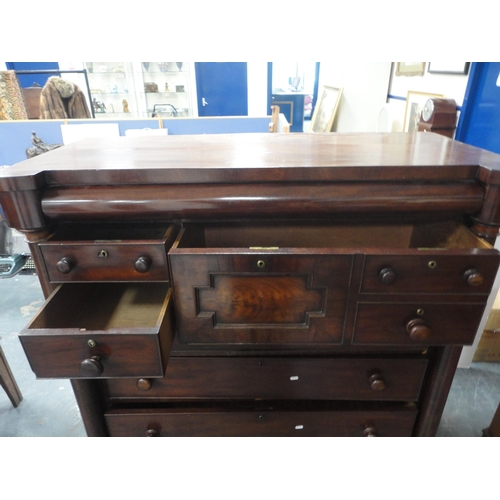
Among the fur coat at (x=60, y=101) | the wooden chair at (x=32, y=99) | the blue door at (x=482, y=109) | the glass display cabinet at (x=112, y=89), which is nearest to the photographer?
the blue door at (x=482, y=109)

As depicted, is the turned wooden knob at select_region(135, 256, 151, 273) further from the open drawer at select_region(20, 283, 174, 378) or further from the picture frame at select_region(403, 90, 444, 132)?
the picture frame at select_region(403, 90, 444, 132)

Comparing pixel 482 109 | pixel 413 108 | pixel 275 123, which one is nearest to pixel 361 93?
pixel 413 108

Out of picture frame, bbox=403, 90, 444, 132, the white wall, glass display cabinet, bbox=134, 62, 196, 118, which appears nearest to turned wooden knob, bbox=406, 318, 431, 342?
picture frame, bbox=403, 90, 444, 132

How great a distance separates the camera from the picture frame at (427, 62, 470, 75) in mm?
1569

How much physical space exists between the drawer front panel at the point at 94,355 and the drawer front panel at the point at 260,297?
8 centimetres

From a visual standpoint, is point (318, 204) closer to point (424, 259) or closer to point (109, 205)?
point (424, 259)

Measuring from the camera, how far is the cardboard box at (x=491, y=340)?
127 centimetres

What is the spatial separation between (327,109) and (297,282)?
3.68m

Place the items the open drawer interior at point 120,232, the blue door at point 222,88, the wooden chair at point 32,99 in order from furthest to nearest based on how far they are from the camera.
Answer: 1. the blue door at point 222,88
2. the wooden chair at point 32,99
3. the open drawer interior at point 120,232

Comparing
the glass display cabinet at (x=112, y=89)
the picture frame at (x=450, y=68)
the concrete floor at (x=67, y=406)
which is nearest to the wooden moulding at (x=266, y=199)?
the concrete floor at (x=67, y=406)

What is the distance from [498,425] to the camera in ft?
3.32

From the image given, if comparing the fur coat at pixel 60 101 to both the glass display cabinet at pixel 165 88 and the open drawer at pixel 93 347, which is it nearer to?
the glass display cabinet at pixel 165 88

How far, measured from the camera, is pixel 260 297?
64 centimetres

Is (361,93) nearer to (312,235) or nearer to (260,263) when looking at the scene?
(312,235)
